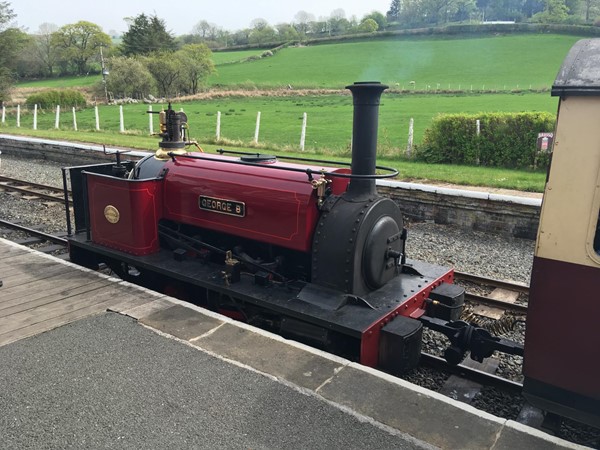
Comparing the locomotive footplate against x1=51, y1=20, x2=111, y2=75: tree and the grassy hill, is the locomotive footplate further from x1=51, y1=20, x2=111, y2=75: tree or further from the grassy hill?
x1=51, y1=20, x2=111, y2=75: tree

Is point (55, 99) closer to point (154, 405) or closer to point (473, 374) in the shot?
point (154, 405)

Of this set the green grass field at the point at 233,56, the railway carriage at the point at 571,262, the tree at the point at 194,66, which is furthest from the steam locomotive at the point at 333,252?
the green grass field at the point at 233,56

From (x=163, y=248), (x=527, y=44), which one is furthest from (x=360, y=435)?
(x=527, y=44)

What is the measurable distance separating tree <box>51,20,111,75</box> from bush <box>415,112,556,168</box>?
71.2 m

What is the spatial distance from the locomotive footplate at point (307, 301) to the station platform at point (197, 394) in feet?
0.75

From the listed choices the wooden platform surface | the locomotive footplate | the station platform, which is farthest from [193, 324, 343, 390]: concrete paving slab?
the wooden platform surface

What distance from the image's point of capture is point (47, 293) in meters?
5.39

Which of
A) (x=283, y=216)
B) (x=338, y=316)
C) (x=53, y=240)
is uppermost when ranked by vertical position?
(x=283, y=216)

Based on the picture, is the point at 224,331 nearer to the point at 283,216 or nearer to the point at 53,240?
the point at 283,216

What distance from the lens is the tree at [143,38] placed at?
202 ft

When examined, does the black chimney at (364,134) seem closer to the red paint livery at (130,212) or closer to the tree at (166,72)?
the red paint livery at (130,212)

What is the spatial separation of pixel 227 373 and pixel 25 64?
77.9 metres

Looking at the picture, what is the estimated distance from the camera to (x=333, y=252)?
14.6 ft

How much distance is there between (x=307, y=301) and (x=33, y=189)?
1014 cm
